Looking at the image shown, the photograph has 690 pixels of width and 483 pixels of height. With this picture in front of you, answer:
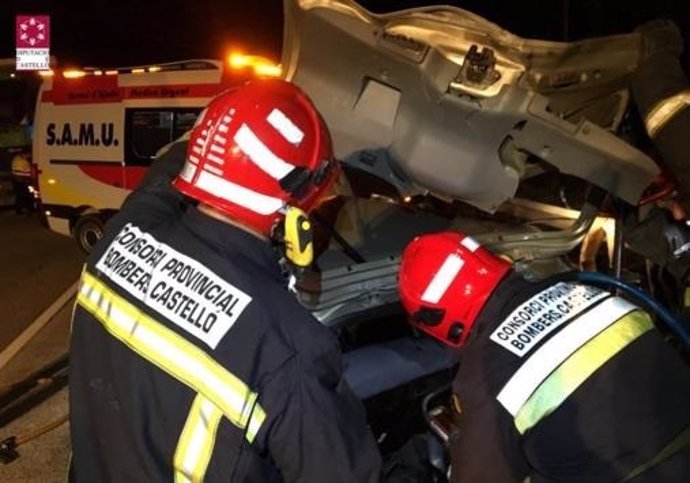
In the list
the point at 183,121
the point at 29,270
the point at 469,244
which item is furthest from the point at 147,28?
the point at 469,244

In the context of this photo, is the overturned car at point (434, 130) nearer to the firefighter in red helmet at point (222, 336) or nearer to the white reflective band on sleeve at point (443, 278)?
the white reflective band on sleeve at point (443, 278)

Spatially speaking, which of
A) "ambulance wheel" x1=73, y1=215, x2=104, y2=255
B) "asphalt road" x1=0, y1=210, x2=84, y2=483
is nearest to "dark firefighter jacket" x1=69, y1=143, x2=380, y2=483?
"asphalt road" x1=0, y1=210, x2=84, y2=483

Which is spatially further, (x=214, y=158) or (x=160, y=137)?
(x=160, y=137)

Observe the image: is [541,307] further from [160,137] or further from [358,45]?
[160,137]

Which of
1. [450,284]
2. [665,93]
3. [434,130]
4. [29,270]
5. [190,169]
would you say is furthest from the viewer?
[29,270]

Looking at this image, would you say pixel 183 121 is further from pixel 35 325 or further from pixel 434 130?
pixel 434 130

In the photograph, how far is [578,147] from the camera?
104 inches

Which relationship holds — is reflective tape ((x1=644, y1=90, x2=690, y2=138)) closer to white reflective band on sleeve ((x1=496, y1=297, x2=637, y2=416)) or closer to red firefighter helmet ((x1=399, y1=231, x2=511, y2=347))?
red firefighter helmet ((x1=399, y1=231, x2=511, y2=347))

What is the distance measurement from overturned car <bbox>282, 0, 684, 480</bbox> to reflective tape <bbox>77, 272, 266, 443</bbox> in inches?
41.3

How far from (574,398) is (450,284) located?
48 cm

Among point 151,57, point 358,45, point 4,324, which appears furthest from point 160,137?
point 151,57

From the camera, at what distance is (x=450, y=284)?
2.14 m

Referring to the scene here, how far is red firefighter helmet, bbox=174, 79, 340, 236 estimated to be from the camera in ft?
5.87

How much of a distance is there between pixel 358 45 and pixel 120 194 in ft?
24.8
